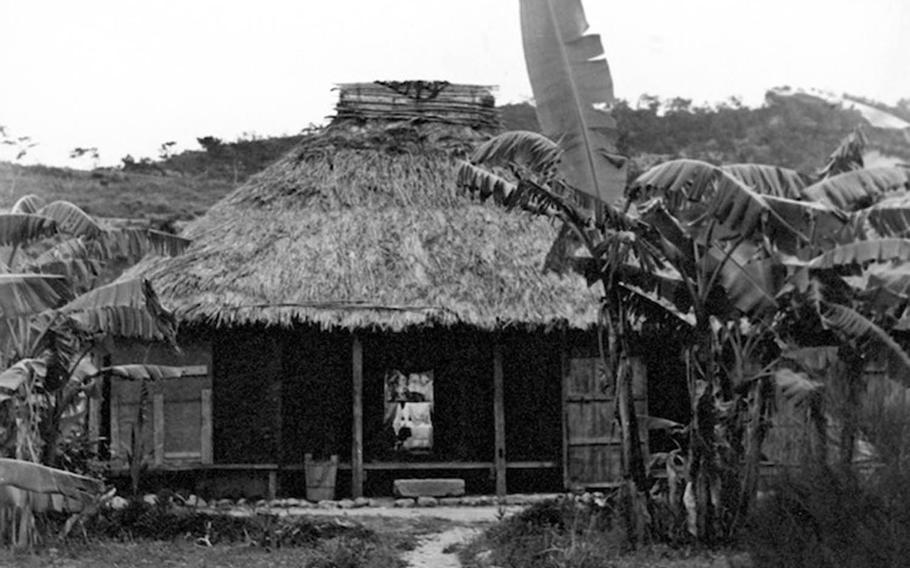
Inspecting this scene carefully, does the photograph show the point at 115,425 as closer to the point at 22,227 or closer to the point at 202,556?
the point at 202,556

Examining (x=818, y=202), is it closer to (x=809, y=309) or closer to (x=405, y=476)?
(x=809, y=309)

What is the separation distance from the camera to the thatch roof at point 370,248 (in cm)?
1354

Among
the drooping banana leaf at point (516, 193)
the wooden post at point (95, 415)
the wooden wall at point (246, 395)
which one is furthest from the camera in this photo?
the wooden post at point (95, 415)

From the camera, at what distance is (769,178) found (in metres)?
8.91

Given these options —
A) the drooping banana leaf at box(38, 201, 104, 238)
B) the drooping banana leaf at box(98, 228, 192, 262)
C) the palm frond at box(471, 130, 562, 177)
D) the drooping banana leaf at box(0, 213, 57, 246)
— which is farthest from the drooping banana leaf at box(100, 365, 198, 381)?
the palm frond at box(471, 130, 562, 177)

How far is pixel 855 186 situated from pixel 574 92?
87.1 inches

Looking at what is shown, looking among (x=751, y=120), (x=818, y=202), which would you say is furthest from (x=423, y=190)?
(x=751, y=120)

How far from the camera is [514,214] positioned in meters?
15.5

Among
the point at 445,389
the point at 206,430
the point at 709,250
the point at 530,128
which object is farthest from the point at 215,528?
the point at 530,128

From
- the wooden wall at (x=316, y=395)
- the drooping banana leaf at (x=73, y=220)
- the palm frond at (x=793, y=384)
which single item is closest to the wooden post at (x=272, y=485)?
the wooden wall at (x=316, y=395)

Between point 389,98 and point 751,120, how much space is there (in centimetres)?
2107

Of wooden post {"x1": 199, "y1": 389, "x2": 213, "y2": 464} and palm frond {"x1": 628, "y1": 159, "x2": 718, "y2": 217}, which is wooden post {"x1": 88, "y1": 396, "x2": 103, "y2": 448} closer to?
wooden post {"x1": 199, "y1": 389, "x2": 213, "y2": 464}

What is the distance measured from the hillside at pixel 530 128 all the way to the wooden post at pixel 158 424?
1799 centimetres

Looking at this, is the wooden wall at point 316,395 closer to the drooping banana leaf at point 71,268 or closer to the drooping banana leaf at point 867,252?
the drooping banana leaf at point 71,268
